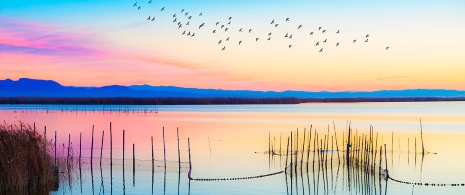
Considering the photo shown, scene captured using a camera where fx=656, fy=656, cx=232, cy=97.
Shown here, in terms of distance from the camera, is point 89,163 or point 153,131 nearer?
point 89,163

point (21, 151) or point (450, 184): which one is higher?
point (21, 151)

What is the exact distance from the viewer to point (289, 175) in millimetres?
20141

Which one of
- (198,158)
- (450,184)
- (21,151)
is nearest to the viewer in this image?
(21,151)

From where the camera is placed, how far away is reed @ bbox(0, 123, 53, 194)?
15211 mm

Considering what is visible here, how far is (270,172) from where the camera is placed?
21500 millimetres

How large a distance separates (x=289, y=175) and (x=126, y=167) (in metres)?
5.39

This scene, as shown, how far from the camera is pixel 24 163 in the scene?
15.6 m

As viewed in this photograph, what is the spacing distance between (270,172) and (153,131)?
835 inches

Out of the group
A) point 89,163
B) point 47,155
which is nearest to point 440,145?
point 89,163

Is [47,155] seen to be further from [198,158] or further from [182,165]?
[198,158]

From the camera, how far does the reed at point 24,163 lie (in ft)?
49.9

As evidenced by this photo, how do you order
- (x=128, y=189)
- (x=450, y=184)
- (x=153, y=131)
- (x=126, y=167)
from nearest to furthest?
1. (x=128, y=189)
2. (x=450, y=184)
3. (x=126, y=167)
4. (x=153, y=131)

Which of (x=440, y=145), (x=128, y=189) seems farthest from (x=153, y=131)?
(x=128, y=189)

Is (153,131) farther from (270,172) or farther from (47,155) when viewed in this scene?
(47,155)
